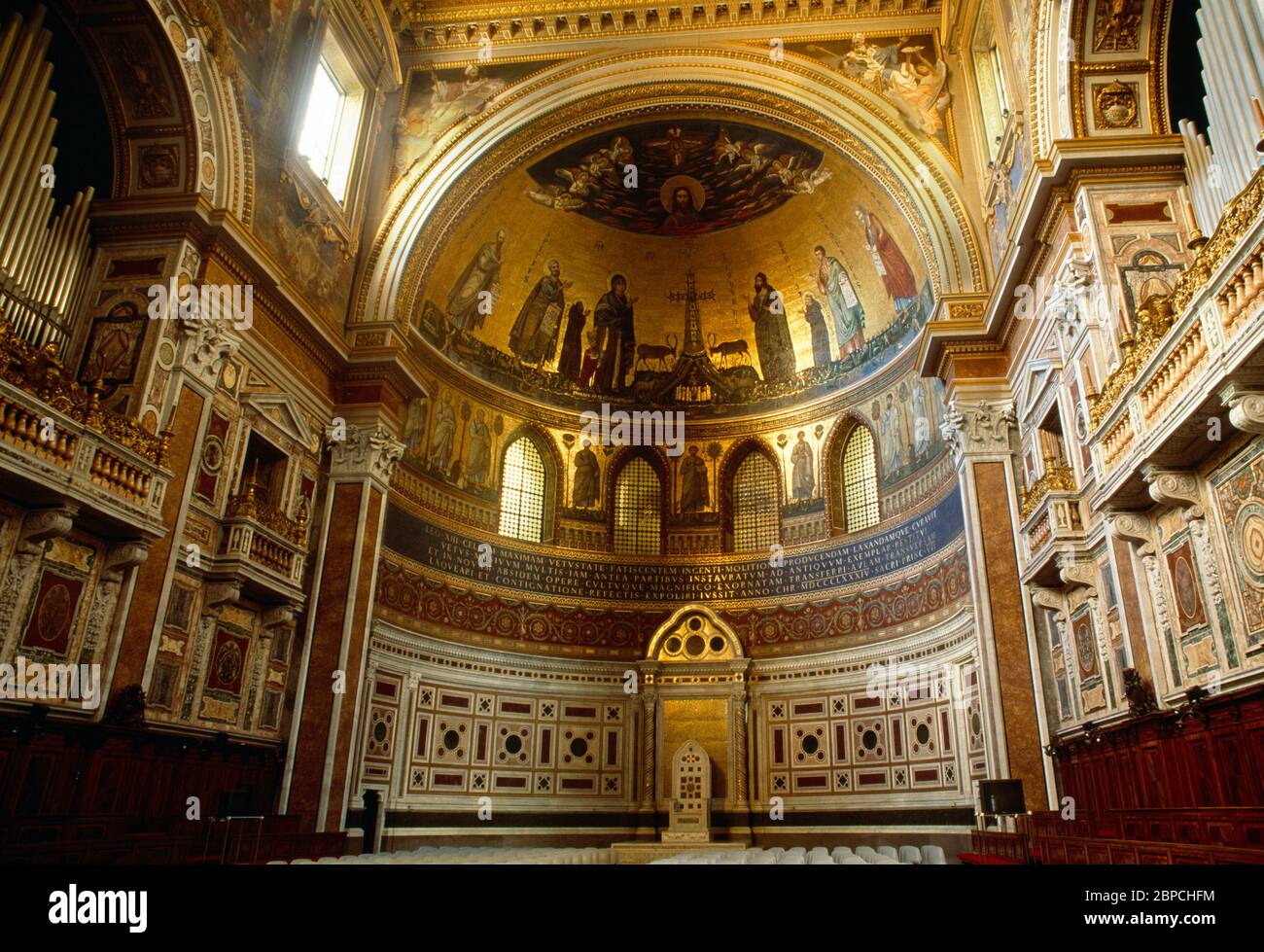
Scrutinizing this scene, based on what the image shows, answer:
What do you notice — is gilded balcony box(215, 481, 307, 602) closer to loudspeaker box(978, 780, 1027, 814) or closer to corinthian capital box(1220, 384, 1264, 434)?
loudspeaker box(978, 780, 1027, 814)

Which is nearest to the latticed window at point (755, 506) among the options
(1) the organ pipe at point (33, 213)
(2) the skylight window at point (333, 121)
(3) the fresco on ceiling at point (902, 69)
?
(3) the fresco on ceiling at point (902, 69)

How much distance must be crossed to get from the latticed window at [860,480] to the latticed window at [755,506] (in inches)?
84.0

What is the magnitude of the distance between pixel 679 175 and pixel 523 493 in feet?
32.5

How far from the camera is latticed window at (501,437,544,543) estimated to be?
23.9m

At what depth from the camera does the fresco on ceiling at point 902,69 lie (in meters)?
20.2

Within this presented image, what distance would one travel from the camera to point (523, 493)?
79.9 ft

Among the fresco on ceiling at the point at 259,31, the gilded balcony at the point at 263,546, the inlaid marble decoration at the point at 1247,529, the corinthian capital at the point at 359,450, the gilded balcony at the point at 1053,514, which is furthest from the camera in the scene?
the corinthian capital at the point at 359,450

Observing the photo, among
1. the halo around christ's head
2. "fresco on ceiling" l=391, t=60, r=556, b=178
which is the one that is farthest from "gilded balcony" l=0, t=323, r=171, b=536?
the halo around christ's head

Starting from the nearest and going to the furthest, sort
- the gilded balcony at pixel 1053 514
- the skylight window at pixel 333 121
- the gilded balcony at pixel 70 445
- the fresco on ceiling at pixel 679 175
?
the gilded balcony at pixel 70 445
the gilded balcony at pixel 1053 514
the skylight window at pixel 333 121
the fresco on ceiling at pixel 679 175

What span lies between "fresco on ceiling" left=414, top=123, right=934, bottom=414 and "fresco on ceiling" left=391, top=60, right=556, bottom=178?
199cm
